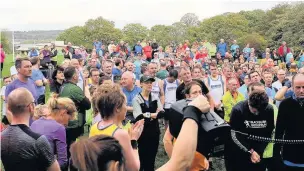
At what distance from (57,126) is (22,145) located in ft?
2.83

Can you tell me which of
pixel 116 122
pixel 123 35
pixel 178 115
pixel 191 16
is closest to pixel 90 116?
pixel 116 122

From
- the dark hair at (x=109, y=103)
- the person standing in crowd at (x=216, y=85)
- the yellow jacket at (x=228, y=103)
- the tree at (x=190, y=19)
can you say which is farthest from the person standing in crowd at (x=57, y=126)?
the tree at (x=190, y=19)

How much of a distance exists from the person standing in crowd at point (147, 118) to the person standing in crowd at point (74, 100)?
753mm

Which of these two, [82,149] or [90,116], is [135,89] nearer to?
[90,116]

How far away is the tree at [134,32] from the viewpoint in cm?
3741

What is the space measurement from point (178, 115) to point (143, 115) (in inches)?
134

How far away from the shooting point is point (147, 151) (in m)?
6.10

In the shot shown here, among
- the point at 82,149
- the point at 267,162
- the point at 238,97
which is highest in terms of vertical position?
the point at 82,149

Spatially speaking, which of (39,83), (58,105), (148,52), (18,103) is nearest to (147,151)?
(58,105)

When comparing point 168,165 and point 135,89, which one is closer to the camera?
point 168,165

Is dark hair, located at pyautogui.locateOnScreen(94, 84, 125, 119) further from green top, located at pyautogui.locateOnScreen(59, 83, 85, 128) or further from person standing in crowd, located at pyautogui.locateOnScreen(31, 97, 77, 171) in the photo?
green top, located at pyautogui.locateOnScreen(59, 83, 85, 128)

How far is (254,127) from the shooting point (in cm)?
453

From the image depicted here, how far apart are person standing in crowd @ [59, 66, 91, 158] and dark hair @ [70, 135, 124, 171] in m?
3.52

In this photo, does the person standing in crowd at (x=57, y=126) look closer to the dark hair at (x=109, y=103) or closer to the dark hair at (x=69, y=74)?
the dark hair at (x=109, y=103)
